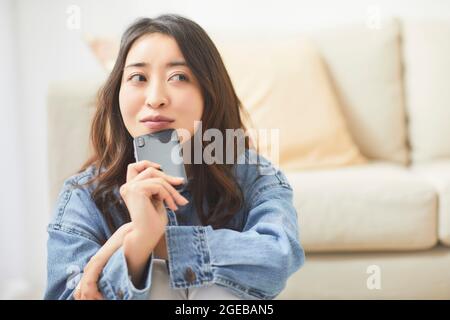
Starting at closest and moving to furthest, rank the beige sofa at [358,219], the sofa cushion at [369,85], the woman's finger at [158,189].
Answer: the woman's finger at [158,189] → the beige sofa at [358,219] → the sofa cushion at [369,85]

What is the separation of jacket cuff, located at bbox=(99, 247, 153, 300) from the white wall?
41 centimetres

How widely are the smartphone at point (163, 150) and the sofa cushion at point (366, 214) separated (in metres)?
0.36

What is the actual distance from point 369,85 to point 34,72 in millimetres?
623

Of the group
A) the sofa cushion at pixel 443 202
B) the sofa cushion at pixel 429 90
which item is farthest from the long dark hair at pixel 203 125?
the sofa cushion at pixel 429 90

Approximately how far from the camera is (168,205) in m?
0.59

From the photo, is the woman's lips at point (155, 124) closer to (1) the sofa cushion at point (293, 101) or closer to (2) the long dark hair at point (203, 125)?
(2) the long dark hair at point (203, 125)

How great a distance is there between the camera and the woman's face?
642 mm

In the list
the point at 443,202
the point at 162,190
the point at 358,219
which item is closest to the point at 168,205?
the point at 162,190

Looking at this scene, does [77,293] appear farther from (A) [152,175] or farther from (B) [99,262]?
(A) [152,175]

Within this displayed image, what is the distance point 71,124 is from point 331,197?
1.41ft

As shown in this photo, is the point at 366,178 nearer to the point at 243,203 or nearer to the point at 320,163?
the point at 320,163

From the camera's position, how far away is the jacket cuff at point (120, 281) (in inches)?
22.7

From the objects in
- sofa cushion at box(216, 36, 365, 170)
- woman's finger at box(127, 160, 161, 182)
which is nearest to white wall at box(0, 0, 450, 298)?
sofa cushion at box(216, 36, 365, 170)

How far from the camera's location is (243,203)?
0.68 metres
